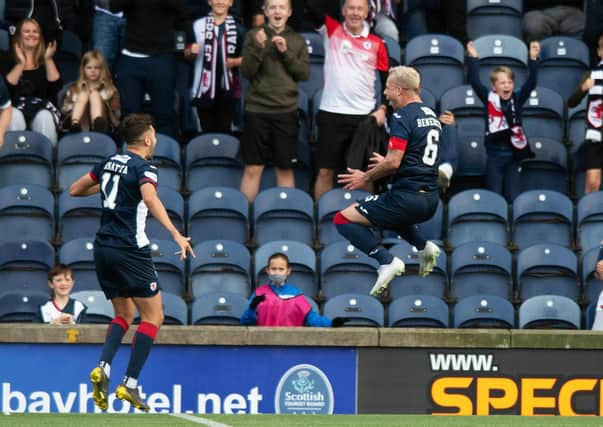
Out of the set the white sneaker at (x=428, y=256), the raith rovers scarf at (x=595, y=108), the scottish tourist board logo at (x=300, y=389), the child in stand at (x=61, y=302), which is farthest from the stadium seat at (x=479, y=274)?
the child in stand at (x=61, y=302)

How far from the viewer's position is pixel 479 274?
47.6 feet

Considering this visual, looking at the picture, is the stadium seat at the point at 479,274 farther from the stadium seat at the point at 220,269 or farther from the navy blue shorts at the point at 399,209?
the navy blue shorts at the point at 399,209

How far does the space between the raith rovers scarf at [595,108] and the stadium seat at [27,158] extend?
517 centimetres

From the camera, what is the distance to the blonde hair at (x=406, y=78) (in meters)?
11.4

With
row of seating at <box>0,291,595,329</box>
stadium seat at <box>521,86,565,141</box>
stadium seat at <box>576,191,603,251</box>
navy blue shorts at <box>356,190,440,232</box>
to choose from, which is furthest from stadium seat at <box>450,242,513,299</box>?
navy blue shorts at <box>356,190,440,232</box>

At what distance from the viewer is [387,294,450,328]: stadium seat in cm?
1382

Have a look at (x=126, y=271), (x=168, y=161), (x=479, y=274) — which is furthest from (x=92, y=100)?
(x=126, y=271)

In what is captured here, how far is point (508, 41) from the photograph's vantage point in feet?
55.1

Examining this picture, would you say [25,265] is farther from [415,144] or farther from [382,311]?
[415,144]

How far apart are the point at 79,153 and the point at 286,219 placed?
82.8 inches

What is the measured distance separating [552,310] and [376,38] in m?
3.25

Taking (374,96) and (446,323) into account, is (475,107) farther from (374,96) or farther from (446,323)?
(446,323)

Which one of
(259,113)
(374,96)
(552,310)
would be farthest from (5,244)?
(552,310)

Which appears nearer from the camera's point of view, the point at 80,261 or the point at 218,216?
the point at 80,261
